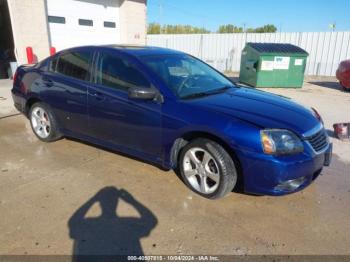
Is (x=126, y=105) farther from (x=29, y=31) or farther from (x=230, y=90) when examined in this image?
(x=29, y=31)

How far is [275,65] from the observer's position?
10641 mm

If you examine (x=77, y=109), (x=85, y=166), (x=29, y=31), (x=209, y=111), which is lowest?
(x=85, y=166)

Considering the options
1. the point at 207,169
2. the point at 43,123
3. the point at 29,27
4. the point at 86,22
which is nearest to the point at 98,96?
the point at 43,123

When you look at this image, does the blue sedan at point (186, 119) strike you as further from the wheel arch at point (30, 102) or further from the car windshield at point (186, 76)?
the wheel arch at point (30, 102)

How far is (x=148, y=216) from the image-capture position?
287cm

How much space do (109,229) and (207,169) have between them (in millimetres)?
1124

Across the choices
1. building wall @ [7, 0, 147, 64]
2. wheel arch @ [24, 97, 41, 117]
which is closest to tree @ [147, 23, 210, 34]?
building wall @ [7, 0, 147, 64]

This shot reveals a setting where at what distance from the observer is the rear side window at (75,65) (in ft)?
13.2

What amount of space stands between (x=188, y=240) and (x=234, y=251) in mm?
386

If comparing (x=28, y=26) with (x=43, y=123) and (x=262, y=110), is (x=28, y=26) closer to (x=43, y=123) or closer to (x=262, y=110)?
(x=43, y=123)

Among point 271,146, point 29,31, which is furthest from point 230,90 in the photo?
point 29,31

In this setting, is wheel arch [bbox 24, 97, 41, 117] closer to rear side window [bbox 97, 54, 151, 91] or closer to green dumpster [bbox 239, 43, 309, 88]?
rear side window [bbox 97, 54, 151, 91]

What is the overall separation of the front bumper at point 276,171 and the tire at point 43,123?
304cm

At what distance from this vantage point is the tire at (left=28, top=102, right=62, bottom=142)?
15.0 ft
